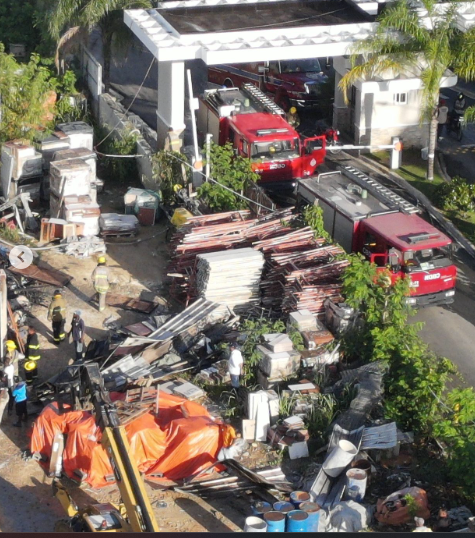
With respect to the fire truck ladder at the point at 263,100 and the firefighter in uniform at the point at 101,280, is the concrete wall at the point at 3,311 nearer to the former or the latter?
the firefighter in uniform at the point at 101,280

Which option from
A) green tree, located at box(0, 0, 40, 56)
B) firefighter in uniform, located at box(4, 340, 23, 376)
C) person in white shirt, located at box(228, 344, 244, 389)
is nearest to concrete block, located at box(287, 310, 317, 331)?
person in white shirt, located at box(228, 344, 244, 389)

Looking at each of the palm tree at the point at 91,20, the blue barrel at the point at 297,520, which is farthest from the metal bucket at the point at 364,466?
the palm tree at the point at 91,20

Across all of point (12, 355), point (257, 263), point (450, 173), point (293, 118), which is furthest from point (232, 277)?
point (293, 118)

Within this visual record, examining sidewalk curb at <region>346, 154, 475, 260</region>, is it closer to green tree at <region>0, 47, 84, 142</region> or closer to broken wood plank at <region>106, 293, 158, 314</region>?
broken wood plank at <region>106, 293, 158, 314</region>

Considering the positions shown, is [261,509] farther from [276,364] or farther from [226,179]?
[226,179]

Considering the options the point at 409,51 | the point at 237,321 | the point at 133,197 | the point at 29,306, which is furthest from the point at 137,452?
the point at 409,51
